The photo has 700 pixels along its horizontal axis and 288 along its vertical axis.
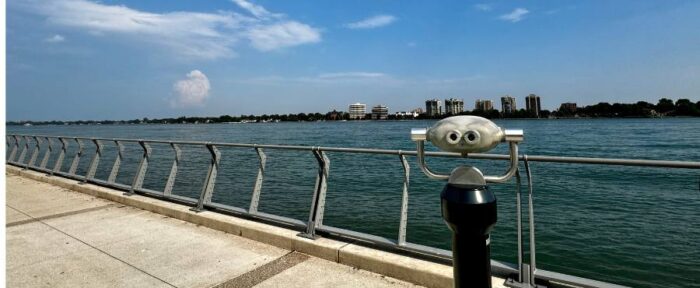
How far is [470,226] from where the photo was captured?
2.05 meters

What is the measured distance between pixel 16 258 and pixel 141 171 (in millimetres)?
3009

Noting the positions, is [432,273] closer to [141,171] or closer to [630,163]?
[630,163]

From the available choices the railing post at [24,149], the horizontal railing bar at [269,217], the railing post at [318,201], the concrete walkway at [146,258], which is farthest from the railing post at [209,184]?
the railing post at [24,149]

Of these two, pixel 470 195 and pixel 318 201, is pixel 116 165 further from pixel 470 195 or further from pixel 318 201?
pixel 470 195

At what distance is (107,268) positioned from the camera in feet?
14.1

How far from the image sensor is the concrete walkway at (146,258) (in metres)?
3.90

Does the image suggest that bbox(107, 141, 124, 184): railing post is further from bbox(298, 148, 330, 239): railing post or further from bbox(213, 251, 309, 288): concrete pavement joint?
bbox(213, 251, 309, 288): concrete pavement joint

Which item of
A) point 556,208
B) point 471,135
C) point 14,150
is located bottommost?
point 556,208

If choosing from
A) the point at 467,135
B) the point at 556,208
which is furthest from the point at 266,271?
the point at 556,208

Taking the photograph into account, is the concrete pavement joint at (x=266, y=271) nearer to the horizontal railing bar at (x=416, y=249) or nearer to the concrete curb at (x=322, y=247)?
the concrete curb at (x=322, y=247)

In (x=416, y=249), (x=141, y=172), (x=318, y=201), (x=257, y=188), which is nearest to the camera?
(x=416, y=249)

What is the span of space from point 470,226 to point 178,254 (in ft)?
11.7

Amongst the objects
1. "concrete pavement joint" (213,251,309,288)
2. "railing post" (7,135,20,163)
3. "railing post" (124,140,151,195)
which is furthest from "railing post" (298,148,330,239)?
"railing post" (7,135,20,163)

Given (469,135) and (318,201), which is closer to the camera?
(469,135)
